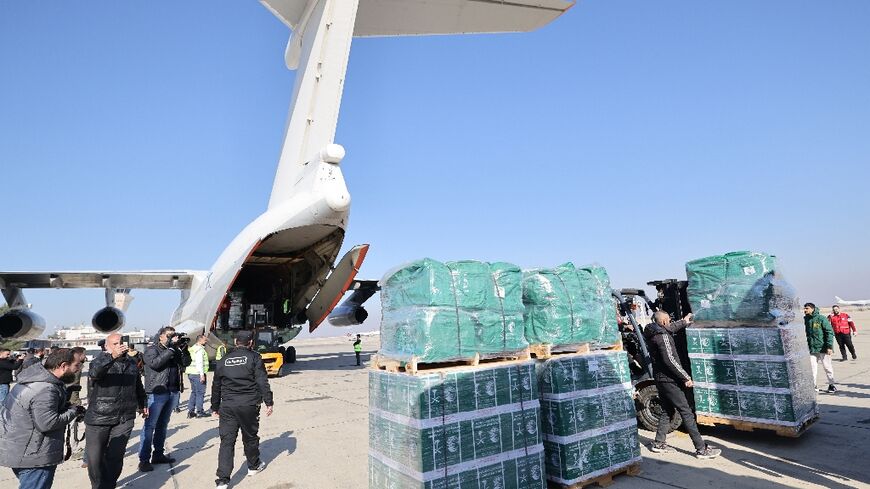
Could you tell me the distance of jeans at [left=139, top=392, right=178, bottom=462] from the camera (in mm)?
6227

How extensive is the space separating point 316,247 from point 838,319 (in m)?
15.8

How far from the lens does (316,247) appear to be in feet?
52.3

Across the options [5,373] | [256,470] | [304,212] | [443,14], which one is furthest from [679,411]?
[443,14]

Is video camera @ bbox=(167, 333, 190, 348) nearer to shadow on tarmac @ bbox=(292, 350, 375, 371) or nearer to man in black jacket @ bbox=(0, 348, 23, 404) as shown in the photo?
man in black jacket @ bbox=(0, 348, 23, 404)

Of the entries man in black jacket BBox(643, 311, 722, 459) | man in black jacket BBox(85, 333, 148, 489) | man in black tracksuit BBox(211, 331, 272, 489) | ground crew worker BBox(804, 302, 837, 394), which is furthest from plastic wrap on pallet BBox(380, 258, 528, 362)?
ground crew worker BBox(804, 302, 837, 394)

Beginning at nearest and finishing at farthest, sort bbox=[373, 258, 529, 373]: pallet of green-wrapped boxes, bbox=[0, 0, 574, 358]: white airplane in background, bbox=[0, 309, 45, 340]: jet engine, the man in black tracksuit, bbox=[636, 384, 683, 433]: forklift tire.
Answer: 1. bbox=[373, 258, 529, 373]: pallet of green-wrapped boxes
2. the man in black tracksuit
3. bbox=[636, 384, 683, 433]: forklift tire
4. bbox=[0, 0, 574, 358]: white airplane in background
5. bbox=[0, 309, 45, 340]: jet engine

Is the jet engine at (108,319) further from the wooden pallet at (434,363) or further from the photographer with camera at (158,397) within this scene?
the wooden pallet at (434,363)

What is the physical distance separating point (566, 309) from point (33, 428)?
5.27m

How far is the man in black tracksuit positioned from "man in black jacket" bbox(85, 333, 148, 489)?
900mm

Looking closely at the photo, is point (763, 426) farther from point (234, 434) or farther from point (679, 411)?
point (234, 434)

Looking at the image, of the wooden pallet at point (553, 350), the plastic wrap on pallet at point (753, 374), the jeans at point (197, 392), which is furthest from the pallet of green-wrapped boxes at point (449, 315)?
the jeans at point (197, 392)

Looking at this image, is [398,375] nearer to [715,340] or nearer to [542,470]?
[542,470]

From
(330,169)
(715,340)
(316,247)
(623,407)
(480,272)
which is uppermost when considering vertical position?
(330,169)

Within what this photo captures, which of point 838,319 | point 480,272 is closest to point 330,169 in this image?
point 480,272
